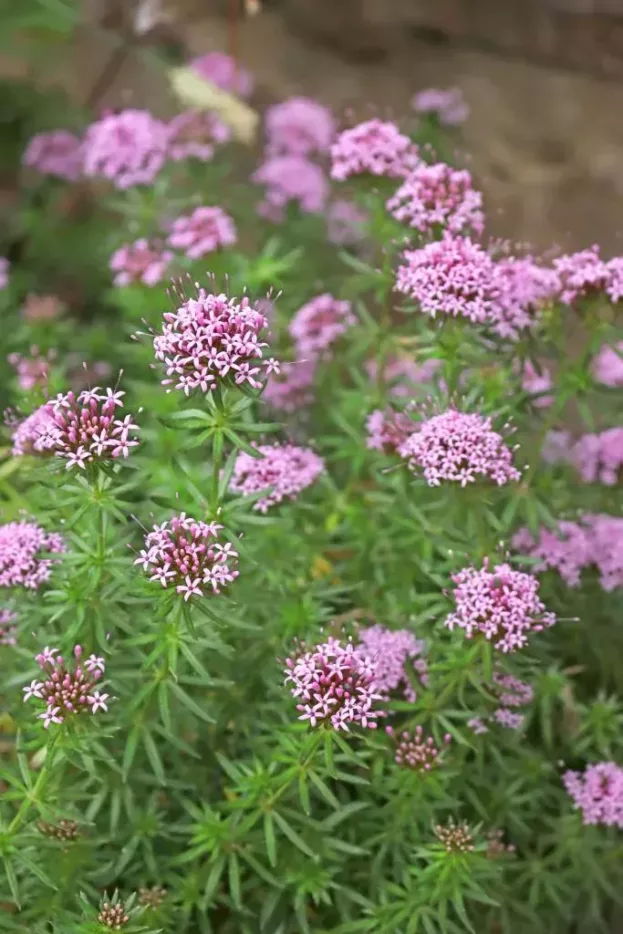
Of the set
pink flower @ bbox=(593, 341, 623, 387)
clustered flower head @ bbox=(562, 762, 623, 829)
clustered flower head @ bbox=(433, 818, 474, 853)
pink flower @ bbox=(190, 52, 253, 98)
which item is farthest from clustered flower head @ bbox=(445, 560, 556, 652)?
pink flower @ bbox=(190, 52, 253, 98)

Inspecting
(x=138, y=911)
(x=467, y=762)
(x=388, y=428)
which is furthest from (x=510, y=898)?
(x=388, y=428)

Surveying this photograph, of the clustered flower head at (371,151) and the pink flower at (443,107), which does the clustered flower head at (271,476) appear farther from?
the pink flower at (443,107)

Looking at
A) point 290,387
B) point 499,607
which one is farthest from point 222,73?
point 499,607

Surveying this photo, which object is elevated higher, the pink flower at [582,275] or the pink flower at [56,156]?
the pink flower at [582,275]

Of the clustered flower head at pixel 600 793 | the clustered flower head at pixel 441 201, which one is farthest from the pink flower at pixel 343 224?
the clustered flower head at pixel 600 793

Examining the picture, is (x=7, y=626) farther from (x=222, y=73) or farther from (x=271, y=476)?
(x=222, y=73)

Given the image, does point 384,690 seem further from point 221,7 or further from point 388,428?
point 221,7
